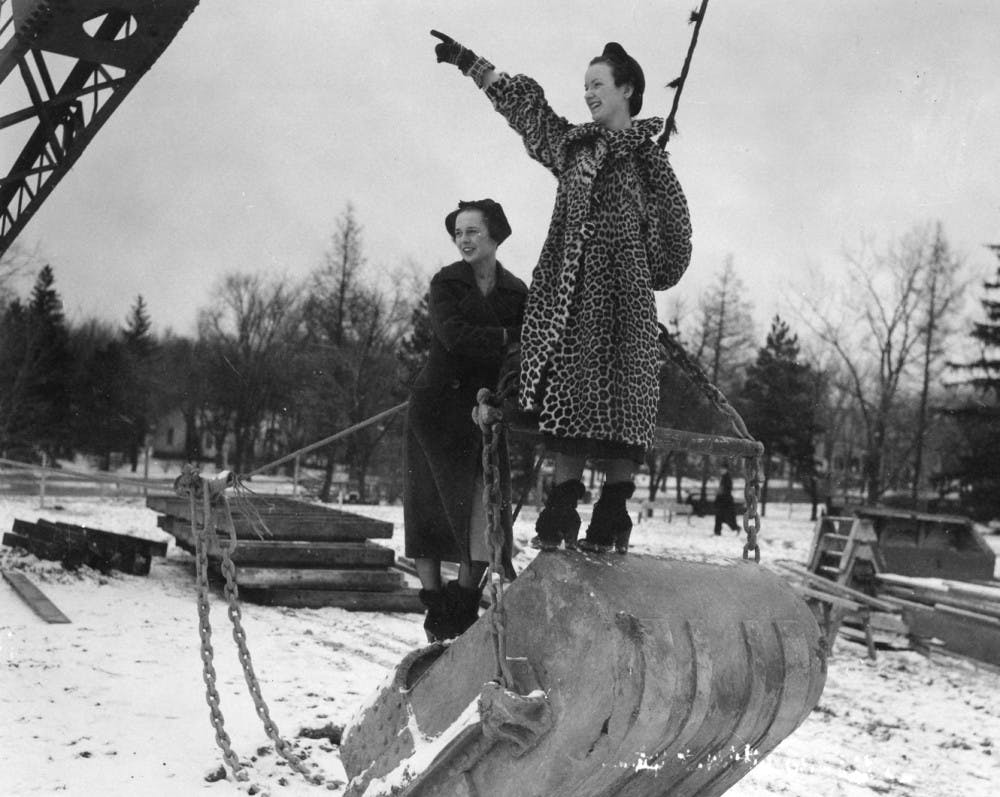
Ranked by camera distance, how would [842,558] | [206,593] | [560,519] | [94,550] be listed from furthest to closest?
[842,558] < [94,550] < [206,593] < [560,519]

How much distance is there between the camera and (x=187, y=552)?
12922 millimetres

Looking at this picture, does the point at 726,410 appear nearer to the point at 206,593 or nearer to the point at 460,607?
the point at 460,607

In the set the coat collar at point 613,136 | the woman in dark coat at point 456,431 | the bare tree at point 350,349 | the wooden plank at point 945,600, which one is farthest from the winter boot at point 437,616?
the bare tree at point 350,349

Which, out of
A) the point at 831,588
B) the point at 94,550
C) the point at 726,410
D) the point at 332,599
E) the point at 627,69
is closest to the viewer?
the point at 627,69

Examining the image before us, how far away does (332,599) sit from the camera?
10281 mm

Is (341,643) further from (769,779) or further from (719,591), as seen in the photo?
(719,591)

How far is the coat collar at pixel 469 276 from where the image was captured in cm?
364

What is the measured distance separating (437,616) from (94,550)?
8.39 m

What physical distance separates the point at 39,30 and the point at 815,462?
39.6 metres

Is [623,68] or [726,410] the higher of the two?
[623,68]

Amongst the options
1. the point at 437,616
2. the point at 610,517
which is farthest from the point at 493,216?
the point at 437,616

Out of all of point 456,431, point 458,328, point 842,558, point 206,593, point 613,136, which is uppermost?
point 613,136

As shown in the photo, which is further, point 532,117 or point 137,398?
point 137,398

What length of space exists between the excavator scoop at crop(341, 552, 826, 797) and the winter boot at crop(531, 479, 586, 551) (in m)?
0.11
